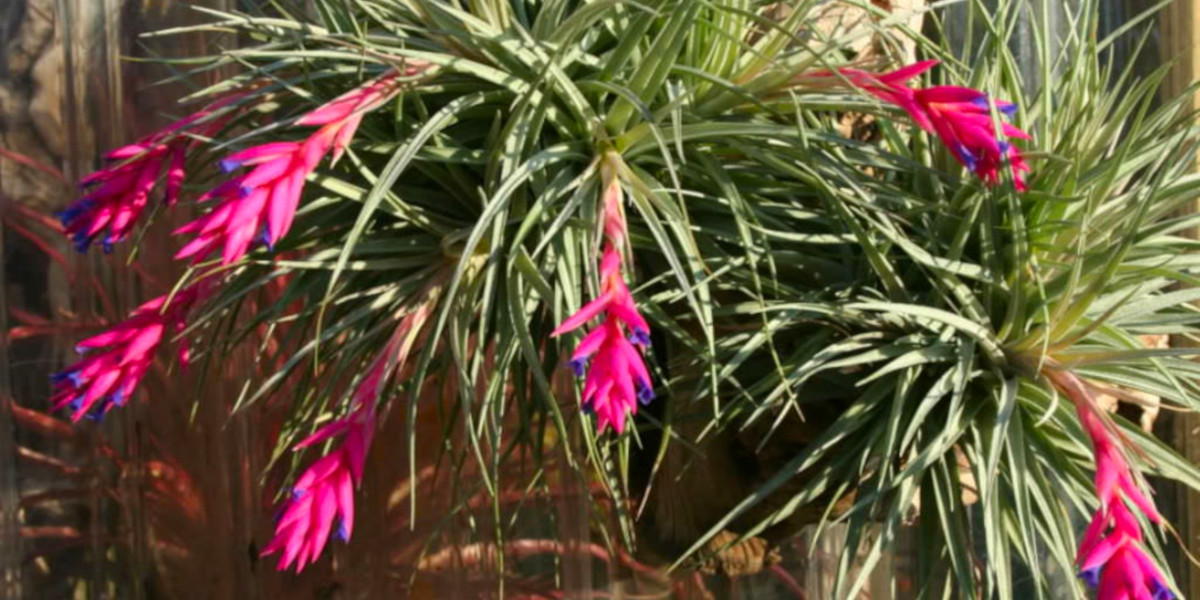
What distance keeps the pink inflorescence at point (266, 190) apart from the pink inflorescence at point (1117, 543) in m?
0.58

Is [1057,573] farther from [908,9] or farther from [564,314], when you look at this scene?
[564,314]

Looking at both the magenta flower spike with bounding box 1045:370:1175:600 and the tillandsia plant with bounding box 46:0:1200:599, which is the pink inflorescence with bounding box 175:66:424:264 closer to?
the tillandsia plant with bounding box 46:0:1200:599

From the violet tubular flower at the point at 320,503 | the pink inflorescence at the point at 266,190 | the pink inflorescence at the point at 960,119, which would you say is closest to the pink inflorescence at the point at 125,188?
the pink inflorescence at the point at 266,190

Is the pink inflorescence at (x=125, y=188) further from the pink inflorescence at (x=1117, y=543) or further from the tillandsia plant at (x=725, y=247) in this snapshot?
the pink inflorescence at (x=1117, y=543)

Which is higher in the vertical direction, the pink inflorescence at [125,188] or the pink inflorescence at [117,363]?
the pink inflorescence at [125,188]

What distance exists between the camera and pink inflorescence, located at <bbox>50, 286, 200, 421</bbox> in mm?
1144

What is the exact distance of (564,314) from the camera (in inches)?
45.8

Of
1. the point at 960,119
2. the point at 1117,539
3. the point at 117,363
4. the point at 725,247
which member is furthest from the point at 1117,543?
the point at 117,363

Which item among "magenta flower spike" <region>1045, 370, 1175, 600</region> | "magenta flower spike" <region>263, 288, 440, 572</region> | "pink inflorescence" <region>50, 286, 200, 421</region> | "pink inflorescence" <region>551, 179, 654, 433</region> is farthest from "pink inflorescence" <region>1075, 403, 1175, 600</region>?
"pink inflorescence" <region>50, 286, 200, 421</region>

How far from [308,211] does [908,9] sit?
0.67 meters

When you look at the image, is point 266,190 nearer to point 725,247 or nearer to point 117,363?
point 117,363

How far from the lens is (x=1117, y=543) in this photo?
3.34ft

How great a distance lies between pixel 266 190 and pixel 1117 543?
62 centimetres

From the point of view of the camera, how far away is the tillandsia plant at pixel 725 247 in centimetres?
112
